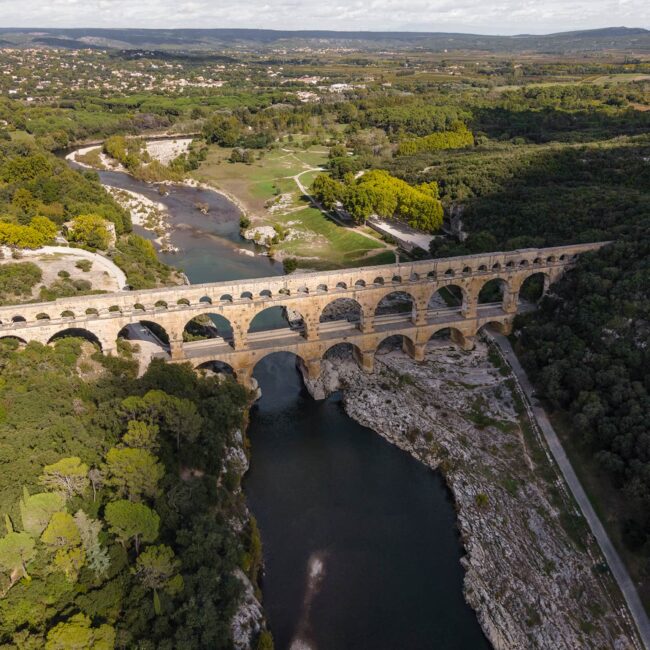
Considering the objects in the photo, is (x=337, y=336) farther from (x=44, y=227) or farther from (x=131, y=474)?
(x=44, y=227)

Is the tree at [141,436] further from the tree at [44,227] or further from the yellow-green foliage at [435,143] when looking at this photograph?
the yellow-green foliage at [435,143]

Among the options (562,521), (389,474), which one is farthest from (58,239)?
(562,521)

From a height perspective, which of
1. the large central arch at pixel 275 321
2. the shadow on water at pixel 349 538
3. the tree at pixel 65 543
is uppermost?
the tree at pixel 65 543

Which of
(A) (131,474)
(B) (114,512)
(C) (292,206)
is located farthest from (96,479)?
(C) (292,206)

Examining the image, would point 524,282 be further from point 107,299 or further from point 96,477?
point 96,477

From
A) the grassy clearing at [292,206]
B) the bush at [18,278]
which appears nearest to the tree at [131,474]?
the bush at [18,278]

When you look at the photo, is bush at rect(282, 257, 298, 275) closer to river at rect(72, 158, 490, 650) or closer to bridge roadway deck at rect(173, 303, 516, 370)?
river at rect(72, 158, 490, 650)
